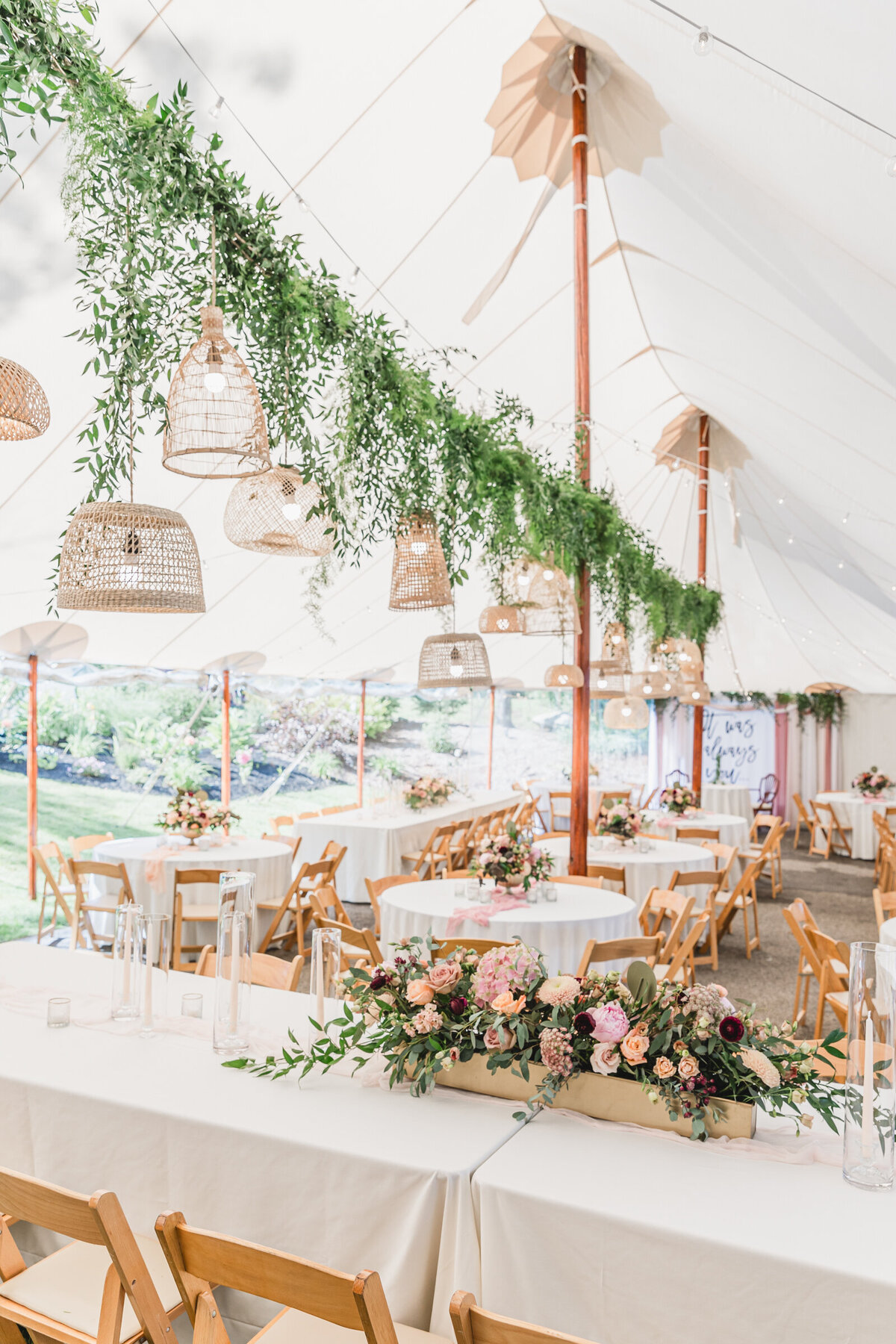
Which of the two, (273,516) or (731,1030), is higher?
(273,516)

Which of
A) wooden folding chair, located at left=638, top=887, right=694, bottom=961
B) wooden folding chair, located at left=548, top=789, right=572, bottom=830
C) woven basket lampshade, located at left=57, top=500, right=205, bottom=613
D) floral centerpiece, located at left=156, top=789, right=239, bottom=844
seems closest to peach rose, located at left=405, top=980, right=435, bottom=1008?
woven basket lampshade, located at left=57, top=500, right=205, bottom=613

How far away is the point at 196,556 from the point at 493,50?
11.5 ft

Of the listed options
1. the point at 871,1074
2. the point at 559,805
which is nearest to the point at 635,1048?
the point at 871,1074

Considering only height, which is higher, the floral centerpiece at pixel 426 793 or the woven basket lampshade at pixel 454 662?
the woven basket lampshade at pixel 454 662

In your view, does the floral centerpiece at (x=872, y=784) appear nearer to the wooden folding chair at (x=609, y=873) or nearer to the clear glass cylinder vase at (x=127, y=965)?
the wooden folding chair at (x=609, y=873)

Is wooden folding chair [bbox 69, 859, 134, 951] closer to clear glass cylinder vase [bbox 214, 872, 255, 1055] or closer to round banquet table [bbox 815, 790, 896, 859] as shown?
clear glass cylinder vase [bbox 214, 872, 255, 1055]

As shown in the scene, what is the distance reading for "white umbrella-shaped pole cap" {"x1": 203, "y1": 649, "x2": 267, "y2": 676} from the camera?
9.60 meters

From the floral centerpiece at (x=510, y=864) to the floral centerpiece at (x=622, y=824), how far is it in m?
2.36

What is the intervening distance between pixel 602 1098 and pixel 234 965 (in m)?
1.11

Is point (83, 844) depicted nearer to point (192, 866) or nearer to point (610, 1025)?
point (192, 866)

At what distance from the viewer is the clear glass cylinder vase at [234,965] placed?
2.58 meters

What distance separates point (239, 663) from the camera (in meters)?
9.85

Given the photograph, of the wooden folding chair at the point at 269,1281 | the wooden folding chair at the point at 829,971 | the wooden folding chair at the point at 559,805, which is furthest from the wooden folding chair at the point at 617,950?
the wooden folding chair at the point at 559,805

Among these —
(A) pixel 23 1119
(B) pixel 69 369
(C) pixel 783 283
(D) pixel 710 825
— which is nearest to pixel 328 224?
(B) pixel 69 369
